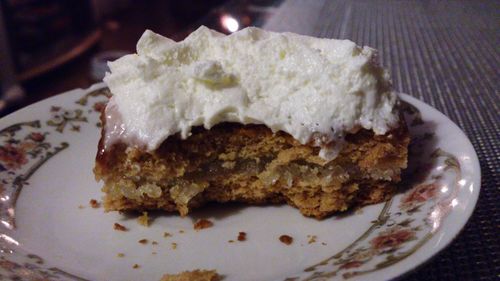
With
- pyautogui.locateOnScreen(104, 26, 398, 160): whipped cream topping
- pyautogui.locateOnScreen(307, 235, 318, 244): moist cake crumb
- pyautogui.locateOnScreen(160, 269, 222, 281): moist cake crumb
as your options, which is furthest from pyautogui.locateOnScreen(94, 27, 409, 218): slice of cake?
pyautogui.locateOnScreen(160, 269, 222, 281): moist cake crumb

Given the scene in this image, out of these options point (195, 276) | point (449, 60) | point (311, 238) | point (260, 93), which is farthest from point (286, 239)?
point (449, 60)

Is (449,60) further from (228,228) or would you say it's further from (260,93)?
(228,228)

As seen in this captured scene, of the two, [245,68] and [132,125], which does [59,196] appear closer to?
[132,125]

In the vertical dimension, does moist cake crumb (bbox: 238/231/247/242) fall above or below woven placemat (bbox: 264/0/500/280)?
below

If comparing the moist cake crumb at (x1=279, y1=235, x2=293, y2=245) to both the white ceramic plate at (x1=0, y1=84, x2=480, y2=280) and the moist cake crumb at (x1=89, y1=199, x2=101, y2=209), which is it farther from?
the moist cake crumb at (x1=89, y1=199, x2=101, y2=209)

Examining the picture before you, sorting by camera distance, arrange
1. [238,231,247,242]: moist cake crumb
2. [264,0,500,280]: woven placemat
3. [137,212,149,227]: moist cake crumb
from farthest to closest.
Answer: [137,212,149,227]: moist cake crumb → [238,231,247,242]: moist cake crumb → [264,0,500,280]: woven placemat

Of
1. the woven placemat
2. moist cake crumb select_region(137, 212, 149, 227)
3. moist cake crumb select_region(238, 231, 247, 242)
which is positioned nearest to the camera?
the woven placemat

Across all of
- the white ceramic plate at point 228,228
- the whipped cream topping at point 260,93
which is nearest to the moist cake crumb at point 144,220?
the white ceramic plate at point 228,228
